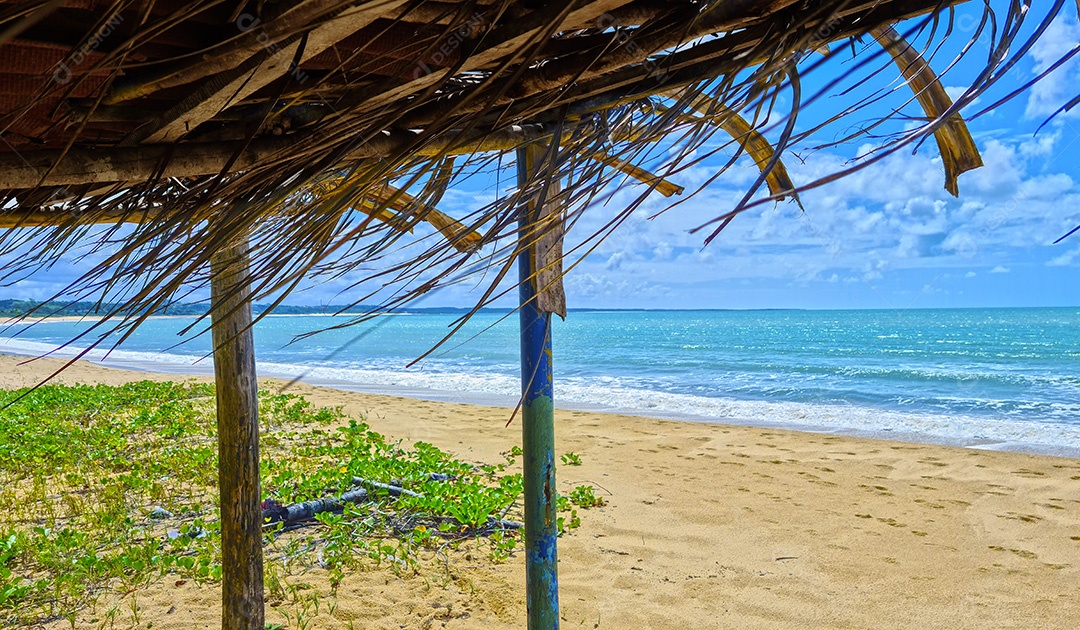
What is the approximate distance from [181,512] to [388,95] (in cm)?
516

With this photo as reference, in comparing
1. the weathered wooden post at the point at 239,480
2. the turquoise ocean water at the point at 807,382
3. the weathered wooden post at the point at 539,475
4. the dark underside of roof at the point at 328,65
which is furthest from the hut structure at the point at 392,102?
the turquoise ocean water at the point at 807,382

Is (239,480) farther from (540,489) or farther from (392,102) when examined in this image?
(392,102)

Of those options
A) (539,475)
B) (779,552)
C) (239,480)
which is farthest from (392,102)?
(779,552)

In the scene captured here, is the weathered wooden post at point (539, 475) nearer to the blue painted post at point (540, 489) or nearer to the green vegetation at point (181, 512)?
the blue painted post at point (540, 489)

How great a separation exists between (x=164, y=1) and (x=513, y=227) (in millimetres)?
688

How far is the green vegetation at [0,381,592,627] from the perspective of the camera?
415cm

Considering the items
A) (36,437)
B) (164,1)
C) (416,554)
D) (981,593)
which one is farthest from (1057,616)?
(36,437)

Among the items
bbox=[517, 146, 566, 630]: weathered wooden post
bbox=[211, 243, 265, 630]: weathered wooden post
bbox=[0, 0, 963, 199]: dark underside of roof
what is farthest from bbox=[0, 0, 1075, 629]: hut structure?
bbox=[211, 243, 265, 630]: weathered wooden post

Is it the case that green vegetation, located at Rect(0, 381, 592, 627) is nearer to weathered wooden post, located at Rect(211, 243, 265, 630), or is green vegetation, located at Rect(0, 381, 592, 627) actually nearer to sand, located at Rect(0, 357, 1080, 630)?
sand, located at Rect(0, 357, 1080, 630)

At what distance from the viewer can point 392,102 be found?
4.04 feet

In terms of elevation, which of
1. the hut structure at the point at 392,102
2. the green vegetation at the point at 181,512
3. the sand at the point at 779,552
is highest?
the hut structure at the point at 392,102

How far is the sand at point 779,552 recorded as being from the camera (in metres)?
4.10

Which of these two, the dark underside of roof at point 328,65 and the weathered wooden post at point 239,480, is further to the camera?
the weathered wooden post at point 239,480

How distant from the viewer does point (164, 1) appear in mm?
1065
